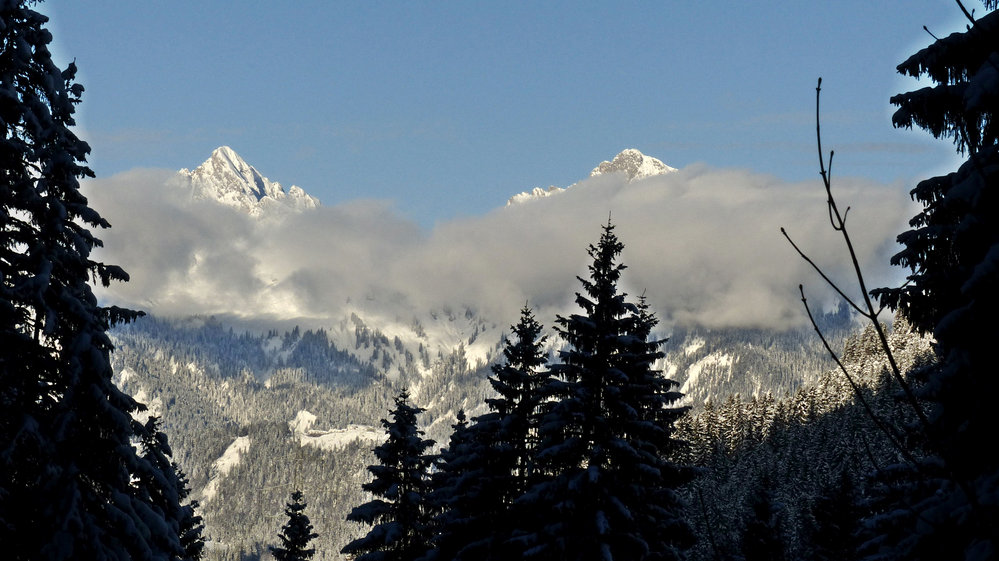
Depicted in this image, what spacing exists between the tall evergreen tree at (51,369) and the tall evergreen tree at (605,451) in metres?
8.17

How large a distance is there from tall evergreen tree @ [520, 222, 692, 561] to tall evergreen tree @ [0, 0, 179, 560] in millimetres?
8174

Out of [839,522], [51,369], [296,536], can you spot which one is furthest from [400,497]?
[839,522]

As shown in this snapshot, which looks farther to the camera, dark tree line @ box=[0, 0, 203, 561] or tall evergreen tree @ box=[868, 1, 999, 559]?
dark tree line @ box=[0, 0, 203, 561]

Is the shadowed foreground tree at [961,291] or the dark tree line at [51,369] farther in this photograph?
the dark tree line at [51,369]

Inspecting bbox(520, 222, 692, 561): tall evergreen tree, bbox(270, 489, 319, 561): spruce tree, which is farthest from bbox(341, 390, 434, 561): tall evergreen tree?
bbox(270, 489, 319, 561): spruce tree

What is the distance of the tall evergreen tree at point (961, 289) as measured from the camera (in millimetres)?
6496

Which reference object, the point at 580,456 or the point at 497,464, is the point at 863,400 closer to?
the point at 580,456

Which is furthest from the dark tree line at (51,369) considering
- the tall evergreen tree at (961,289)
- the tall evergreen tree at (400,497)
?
the tall evergreen tree at (400,497)

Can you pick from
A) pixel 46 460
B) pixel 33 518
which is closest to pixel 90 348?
pixel 46 460

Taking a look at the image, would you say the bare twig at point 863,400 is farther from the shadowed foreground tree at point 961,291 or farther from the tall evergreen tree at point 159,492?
the tall evergreen tree at point 159,492

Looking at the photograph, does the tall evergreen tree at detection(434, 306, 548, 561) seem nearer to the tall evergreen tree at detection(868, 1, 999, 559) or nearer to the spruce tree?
the tall evergreen tree at detection(868, 1, 999, 559)

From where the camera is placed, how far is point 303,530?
→ 38.6 m

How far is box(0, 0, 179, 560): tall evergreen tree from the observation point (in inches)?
444

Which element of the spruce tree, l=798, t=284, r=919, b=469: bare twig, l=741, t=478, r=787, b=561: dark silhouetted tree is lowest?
l=798, t=284, r=919, b=469: bare twig
